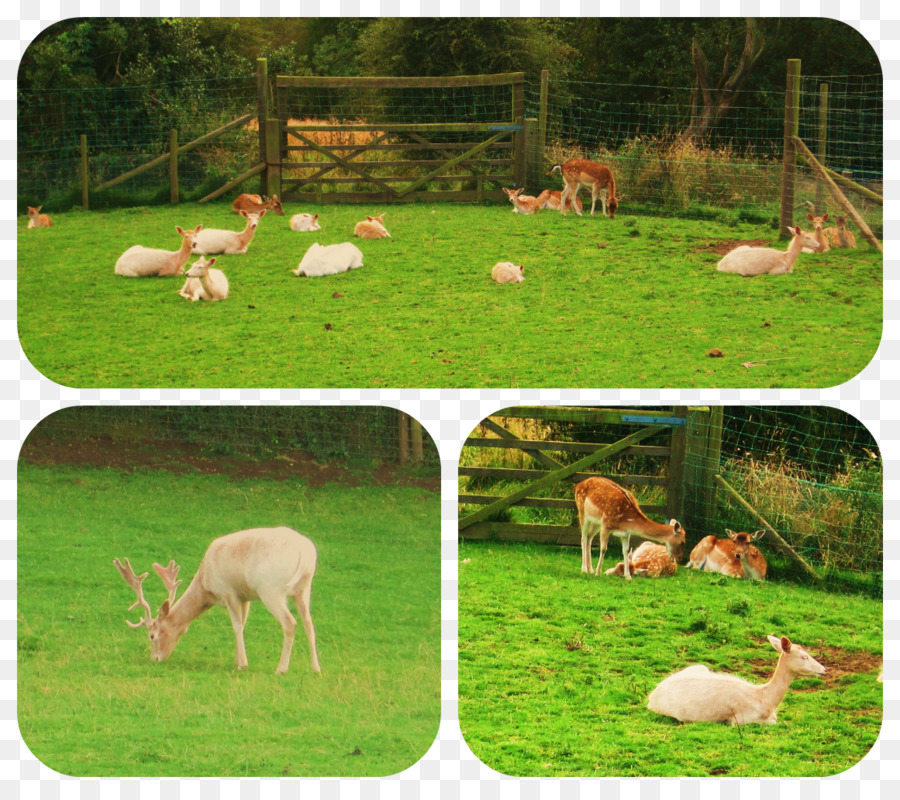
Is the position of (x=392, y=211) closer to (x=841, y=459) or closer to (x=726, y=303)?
(x=726, y=303)

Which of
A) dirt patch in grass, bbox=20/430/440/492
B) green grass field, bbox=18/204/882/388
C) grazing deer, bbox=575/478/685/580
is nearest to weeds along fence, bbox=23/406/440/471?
dirt patch in grass, bbox=20/430/440/492

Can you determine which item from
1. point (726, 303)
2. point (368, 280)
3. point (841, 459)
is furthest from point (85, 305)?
point (841, 459)

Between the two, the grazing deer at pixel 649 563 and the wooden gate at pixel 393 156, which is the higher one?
the wooden gate at pixel 393 156

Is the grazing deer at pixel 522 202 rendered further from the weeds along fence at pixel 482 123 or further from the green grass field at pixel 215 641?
the green grass field at pixel 215 641

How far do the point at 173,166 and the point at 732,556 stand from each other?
13.9 ft

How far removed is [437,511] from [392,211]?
242cm

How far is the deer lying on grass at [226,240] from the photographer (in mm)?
8227

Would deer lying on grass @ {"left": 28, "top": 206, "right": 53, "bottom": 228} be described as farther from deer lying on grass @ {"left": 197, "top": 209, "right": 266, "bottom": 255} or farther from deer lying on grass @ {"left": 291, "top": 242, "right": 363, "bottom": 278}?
deer lying on grass @ {"left": 291, "top": 242, "right": 363, "bottom": 278}

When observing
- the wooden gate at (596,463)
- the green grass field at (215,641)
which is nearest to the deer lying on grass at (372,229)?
the wooden gate at (596,463)

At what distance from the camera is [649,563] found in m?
7.03

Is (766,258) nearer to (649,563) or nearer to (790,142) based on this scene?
(790,142)

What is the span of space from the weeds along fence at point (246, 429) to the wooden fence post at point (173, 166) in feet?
6.30

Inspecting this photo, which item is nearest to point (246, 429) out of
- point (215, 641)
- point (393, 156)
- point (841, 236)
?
point (215, 641)

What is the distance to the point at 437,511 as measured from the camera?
658 cm
